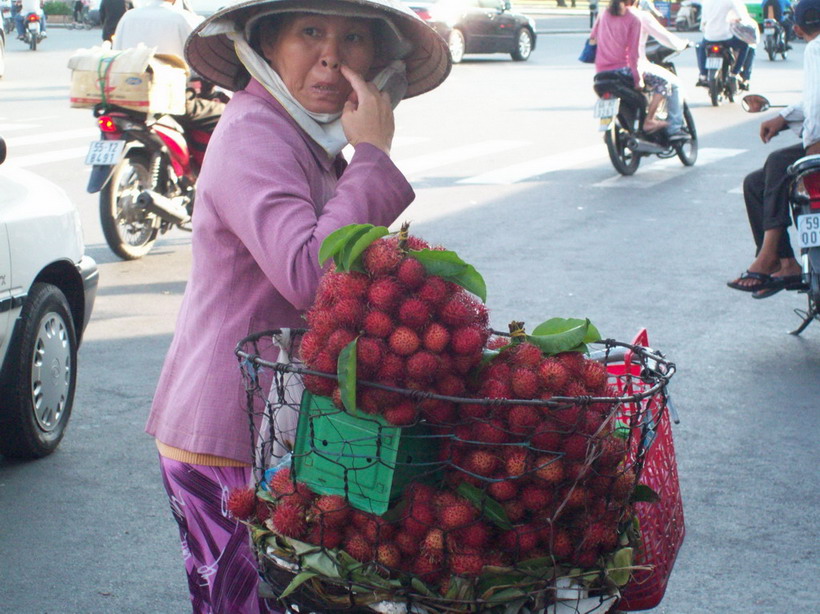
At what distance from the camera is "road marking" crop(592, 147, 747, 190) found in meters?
Result: 11.1

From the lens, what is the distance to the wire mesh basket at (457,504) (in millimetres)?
1483

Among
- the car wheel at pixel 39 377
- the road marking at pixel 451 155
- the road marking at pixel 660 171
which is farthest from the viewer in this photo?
the road marking at pixel 451 155

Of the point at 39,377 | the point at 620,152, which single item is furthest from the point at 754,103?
the point at 39,377

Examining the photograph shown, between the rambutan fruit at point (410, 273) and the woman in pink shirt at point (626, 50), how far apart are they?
407 inches

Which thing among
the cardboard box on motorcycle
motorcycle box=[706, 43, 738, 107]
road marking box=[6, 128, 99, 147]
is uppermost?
the cardboard box on motorcycle

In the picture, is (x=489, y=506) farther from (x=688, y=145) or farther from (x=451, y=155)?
(x=688, y=145)

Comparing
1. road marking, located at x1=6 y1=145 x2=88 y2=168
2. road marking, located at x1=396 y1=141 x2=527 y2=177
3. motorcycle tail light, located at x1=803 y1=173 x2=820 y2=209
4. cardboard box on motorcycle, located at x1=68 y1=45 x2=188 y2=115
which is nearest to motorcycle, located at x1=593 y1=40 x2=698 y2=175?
road marking, located at x1=396 y1=141 x2=527 y2=177

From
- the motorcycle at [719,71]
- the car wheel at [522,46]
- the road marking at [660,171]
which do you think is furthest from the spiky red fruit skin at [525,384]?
the car wheel at [522,46]

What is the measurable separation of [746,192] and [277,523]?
5457 millimetres

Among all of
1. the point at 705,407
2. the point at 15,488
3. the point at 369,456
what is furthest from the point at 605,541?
the point at 705,407

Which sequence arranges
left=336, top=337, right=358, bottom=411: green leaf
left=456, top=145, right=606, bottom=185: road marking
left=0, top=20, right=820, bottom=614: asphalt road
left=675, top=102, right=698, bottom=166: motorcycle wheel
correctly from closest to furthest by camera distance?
left=336, top=337, right=358, bottom=411: green leaf < left=0, top=20, right=820, bottom=614: asphalt road < left=456, top=145, right=606, bottom=185: road marking < left=675, top=102, right=698, bottom=166: motorcycle wheel

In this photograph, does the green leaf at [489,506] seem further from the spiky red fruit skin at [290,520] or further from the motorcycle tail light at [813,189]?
the motorcycle tail light at [813,189]

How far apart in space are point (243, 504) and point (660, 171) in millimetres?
10873

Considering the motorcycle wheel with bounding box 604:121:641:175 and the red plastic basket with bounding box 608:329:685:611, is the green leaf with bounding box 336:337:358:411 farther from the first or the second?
the motorcycle wheel with bounding box 604:121:641:175
